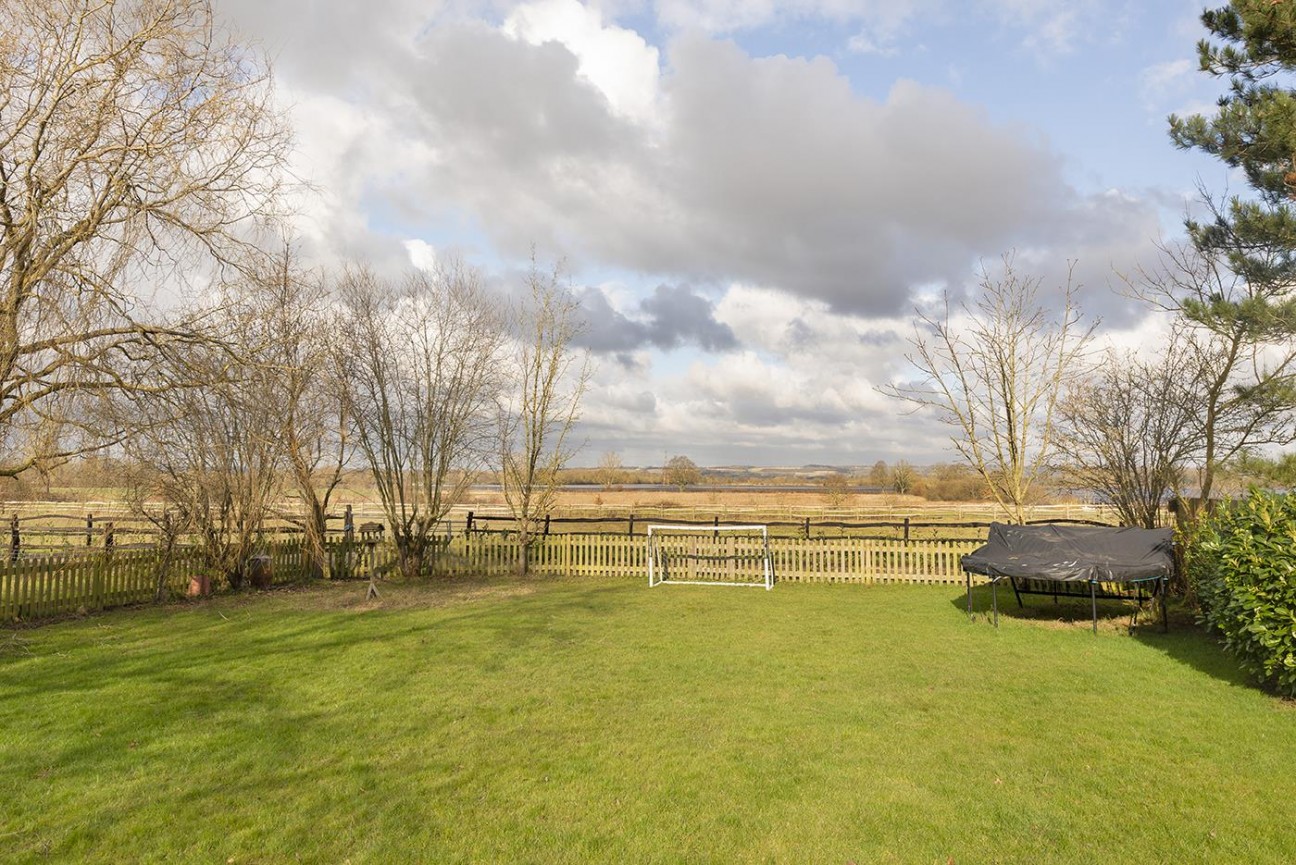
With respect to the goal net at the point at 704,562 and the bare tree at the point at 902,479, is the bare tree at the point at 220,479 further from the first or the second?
the bare tree at the point at 902,479

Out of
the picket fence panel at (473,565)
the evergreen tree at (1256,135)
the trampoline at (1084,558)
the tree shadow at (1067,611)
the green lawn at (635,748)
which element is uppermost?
the evergreen tree at (1256,135)

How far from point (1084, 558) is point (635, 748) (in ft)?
26.1

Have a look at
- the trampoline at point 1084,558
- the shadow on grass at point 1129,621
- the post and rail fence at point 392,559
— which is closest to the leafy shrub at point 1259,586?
the shadow on grass at point 1129,621

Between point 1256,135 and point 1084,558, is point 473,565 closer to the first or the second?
point 1084,558

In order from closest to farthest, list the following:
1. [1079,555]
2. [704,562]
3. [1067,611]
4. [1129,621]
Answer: [1079,555] < [1129,621] < [1067,611] < [704,562]

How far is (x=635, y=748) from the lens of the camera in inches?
215

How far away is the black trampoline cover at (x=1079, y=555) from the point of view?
9.63m

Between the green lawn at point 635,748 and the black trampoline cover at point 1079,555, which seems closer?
the green lawn at point 635,748

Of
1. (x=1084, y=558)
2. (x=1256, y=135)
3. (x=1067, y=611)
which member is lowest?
(x=1067, y=611)

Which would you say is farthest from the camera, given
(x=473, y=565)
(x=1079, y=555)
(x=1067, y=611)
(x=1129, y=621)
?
(x=473, y=565)

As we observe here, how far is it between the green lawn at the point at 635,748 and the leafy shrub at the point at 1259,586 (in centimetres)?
41

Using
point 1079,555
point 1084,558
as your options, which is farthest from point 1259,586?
point 1079,555

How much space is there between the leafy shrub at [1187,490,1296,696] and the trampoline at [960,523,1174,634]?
137cm

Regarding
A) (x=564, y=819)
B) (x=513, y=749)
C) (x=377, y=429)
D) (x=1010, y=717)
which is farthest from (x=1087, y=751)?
(x=377, y=429)
